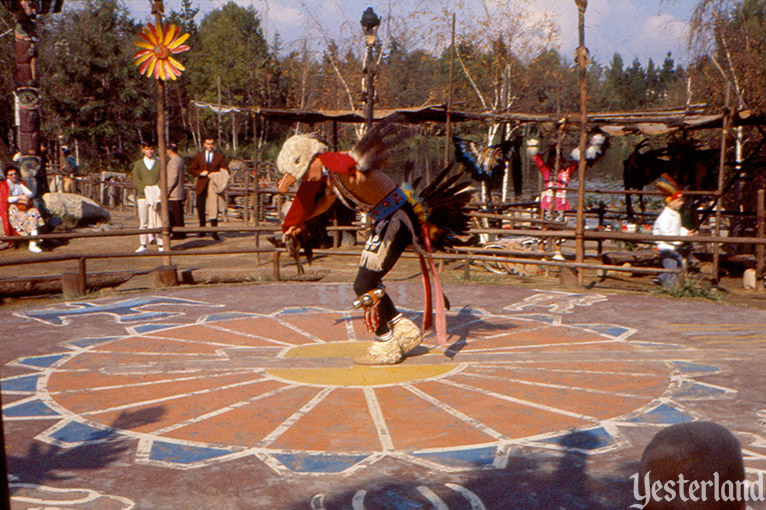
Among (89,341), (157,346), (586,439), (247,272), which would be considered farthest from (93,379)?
(247,272)

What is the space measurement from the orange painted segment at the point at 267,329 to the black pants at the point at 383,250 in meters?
1.01

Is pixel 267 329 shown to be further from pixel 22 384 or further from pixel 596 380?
pixel 596 380

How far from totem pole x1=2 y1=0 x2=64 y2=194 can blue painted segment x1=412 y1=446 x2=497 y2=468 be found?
12547mm

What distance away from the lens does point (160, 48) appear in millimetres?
9094

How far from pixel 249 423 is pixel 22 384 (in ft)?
6.37

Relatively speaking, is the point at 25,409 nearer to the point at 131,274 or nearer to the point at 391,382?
the point at 391,382

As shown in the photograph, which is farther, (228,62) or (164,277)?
(228,62)

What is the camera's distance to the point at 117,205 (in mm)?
24984

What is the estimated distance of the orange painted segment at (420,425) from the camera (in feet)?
12.8

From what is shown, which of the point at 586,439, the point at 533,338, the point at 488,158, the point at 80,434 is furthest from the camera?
the point at 488,158

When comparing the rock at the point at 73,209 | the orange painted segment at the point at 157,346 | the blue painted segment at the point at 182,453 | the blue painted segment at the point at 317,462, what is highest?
the rock at the point at 73,209

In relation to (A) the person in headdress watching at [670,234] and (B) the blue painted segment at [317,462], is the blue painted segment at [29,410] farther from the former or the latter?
(A) the person in headdress watching at [670,234]

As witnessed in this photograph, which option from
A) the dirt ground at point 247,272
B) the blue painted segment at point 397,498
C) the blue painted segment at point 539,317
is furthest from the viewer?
the dirt ground at point 247,272

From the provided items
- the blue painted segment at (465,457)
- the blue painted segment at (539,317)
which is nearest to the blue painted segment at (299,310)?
the blue painted segment at (539,317)
